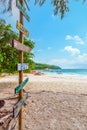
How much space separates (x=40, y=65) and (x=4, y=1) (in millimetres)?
57168

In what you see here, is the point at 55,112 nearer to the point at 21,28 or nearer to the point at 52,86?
the point at 21,28

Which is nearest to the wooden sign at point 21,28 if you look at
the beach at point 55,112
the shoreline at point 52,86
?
the beach at point 55,112

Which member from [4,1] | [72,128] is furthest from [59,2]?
[72,128]

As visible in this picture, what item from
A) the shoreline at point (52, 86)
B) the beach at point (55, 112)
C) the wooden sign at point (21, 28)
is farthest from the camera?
the shoreline at point (52, 86)

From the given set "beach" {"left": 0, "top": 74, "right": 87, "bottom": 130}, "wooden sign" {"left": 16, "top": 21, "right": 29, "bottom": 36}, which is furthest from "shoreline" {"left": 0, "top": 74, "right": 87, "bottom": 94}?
"wooden sign" {"left": 16, "top": 21, "right": 29, "bottom": 36}

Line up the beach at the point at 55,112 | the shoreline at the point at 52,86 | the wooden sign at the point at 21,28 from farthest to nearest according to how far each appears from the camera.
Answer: the shoreline at the point at 52,86 < the beach at the point at 55,112 < the wooden sign at the point at 21,28

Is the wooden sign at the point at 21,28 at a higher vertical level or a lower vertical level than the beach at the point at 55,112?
higher

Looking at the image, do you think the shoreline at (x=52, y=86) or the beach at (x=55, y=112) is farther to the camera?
the shoreline at (x=52, y=86)

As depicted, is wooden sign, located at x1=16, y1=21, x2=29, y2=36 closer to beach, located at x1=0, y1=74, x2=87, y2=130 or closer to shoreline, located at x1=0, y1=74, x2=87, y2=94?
beach, located at x1=0, y1=74, x2=87, y2=130

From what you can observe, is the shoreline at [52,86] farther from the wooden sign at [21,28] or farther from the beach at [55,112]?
the wooden sign at [21,28]

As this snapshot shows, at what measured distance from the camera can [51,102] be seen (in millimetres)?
7824

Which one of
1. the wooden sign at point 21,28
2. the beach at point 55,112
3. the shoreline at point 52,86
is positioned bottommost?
the beach at point 55,112

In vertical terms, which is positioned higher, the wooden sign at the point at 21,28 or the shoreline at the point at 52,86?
the wooden sign at the point at 21,28

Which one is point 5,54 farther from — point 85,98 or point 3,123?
point 3,123
